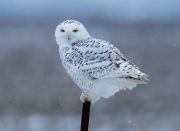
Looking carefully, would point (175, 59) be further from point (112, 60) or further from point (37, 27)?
point (112, 60)

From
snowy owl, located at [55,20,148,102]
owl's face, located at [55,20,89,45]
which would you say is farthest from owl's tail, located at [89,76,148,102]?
owl's face, located at [55,20,89,45]

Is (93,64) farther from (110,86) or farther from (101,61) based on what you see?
(110,86)

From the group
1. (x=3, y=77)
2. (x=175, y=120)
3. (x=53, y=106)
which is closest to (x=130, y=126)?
(x=175, y=120)

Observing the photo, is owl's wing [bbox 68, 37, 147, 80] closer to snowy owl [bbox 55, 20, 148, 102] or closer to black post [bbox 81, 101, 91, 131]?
snowy owl [bbox 55, 20, 148, 102]

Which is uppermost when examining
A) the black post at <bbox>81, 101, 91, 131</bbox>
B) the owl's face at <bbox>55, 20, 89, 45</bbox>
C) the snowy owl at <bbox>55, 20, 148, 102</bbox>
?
the owl's face at <bbox>55, 20, 89, 45</bbox>

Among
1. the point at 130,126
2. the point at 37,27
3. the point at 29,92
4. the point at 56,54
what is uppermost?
the point at 37,27

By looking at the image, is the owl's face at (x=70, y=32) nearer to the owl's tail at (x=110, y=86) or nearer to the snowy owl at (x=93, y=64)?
the snowy owl at (x=93, y=64)

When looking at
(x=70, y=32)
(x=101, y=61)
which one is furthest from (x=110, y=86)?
(x=70, y=32)
